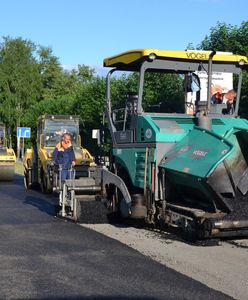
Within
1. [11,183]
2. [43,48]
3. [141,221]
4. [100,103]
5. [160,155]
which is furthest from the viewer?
[43,48]

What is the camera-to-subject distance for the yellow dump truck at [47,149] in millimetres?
17562

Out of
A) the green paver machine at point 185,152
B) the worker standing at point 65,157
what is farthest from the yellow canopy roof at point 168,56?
the worker standing at point 65,157

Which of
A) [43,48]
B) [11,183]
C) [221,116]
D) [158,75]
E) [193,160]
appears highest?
[43,48]

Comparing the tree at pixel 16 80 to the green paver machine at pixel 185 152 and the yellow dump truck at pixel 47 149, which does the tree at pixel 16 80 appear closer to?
the yellow dump truck at pixel 47 149

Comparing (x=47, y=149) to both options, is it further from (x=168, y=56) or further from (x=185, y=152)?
(x=185, y=152)

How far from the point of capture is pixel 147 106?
31.3 feet

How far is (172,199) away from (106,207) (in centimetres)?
195

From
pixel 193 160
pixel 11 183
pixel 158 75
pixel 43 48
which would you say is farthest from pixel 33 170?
pixel 43 48

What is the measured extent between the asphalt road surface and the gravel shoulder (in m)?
0.18

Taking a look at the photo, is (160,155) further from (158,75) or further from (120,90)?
(120,90)

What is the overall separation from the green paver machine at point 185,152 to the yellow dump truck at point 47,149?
24.1ft

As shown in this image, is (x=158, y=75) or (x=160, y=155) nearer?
(x=160, y=155)

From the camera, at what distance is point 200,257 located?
24.2ft

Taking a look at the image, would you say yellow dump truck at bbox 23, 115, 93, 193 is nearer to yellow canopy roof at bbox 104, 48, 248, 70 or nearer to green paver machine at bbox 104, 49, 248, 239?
green paver machine at bbox 104, 49, 248, 239
